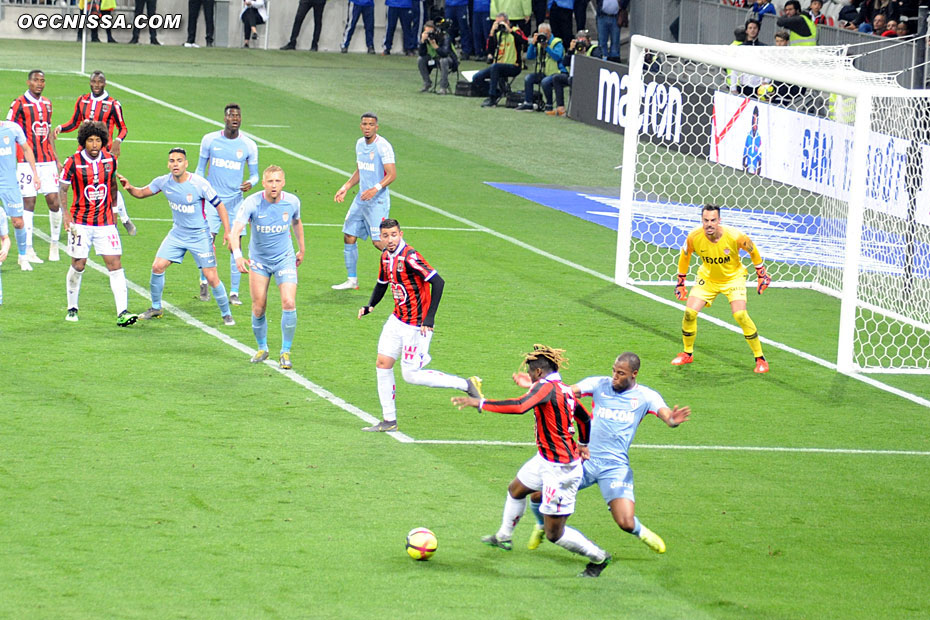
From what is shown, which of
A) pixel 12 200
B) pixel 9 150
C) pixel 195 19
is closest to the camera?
pixel 9 150

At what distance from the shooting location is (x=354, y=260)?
1822 centimetres

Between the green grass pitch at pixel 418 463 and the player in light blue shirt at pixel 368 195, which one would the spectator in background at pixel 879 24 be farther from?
the player in light blue shirt at pixel 368 195

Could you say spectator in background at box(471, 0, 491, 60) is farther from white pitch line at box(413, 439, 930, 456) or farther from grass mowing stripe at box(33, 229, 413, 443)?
white pitch line at box(413, 439, 930, 456)

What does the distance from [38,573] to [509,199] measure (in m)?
17.7

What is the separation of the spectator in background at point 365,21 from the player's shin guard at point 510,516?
35390mm

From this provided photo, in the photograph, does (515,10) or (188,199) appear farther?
(515,10)

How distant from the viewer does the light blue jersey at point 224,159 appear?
56.5 ft

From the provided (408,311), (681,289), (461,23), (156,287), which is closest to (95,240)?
(156,287)

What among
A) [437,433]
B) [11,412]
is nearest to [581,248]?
[437,433]

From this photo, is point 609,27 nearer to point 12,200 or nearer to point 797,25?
point 797,25

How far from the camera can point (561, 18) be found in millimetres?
38250

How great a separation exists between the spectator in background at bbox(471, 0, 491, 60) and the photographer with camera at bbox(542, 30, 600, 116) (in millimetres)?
5357

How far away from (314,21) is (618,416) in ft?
121

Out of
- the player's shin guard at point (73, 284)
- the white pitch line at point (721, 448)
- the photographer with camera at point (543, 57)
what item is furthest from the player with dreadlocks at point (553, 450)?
the photographer with camera at point (543, 57)
